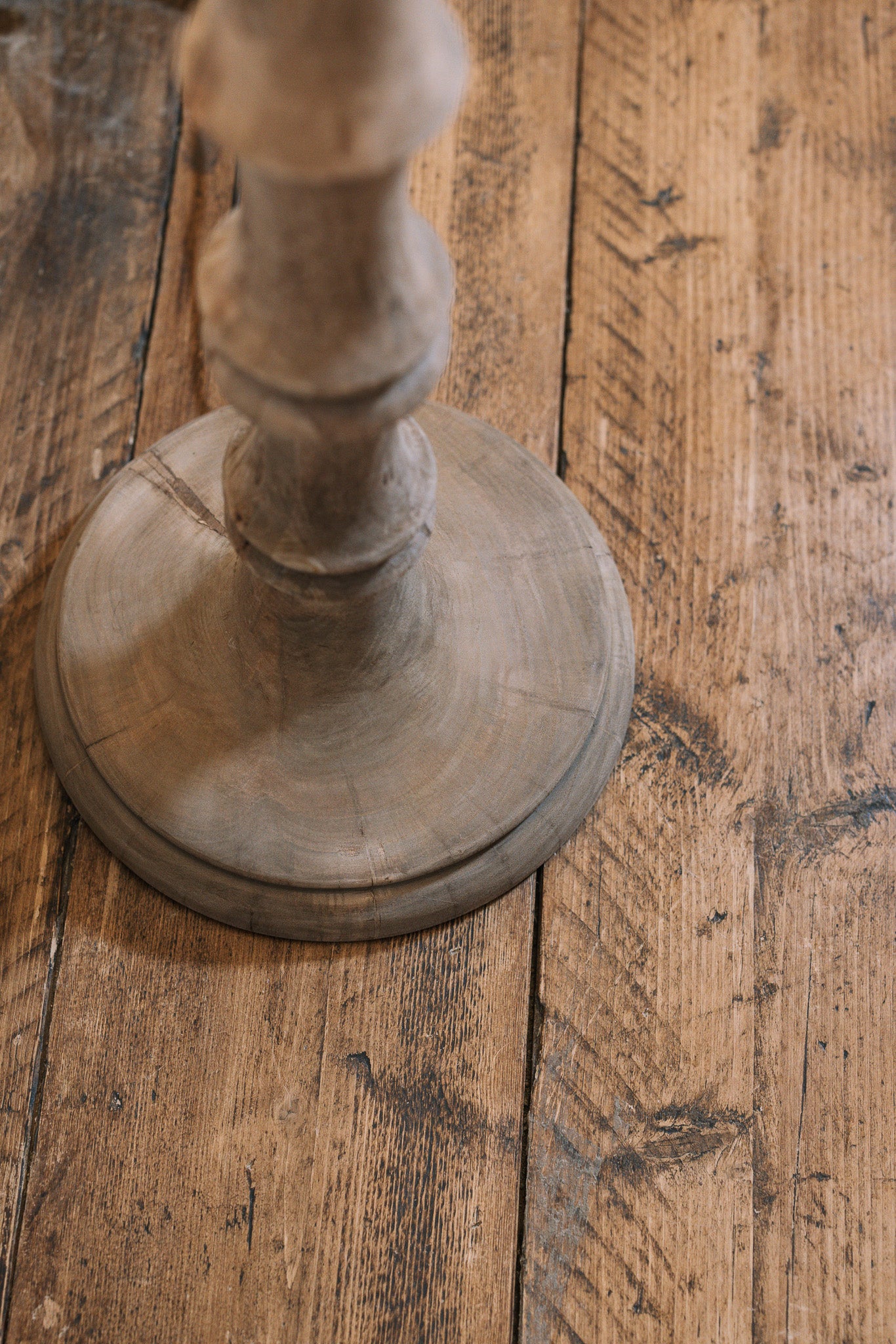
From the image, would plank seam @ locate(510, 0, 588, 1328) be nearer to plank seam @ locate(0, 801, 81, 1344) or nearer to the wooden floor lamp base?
the wooden floor lamp base

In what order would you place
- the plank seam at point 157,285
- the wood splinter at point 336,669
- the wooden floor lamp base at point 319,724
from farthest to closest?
the plank seam at point 157,285
the wooden floor lamp base at point 319,724
the wood splinter at point 336,669

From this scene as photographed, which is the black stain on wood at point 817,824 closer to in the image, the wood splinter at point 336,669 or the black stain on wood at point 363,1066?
the wood splinter at point 336,669

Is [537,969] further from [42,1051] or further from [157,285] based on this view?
[157,285]

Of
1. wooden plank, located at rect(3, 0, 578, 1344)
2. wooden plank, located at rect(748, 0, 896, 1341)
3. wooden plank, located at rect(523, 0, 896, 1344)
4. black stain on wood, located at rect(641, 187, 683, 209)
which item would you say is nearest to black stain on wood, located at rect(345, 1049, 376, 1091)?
wooden plank, located at rect(3, 0, 578, 1344)

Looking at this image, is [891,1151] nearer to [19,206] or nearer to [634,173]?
[634,173]

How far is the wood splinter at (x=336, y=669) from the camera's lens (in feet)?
1.99

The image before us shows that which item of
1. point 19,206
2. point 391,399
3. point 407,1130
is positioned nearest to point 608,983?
point 407,1130

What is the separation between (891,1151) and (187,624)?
541 millimetres

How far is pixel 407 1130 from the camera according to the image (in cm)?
72

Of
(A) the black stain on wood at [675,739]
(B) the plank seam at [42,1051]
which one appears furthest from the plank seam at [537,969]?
(B) the plank seam at [42,1051]

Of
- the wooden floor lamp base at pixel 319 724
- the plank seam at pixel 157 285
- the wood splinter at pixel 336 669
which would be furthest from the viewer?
the plank seam at pixel 157 285

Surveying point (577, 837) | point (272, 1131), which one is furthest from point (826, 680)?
point (272, 1131)

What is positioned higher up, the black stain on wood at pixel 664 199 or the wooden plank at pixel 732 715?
the black stain on wood at pixel 664 199

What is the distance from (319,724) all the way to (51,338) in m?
0.39
